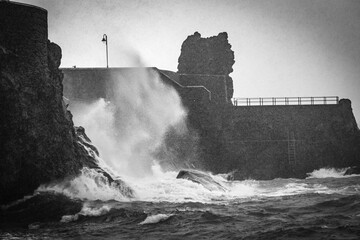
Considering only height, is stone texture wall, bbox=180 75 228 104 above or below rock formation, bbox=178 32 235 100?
below

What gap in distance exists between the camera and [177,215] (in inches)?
669

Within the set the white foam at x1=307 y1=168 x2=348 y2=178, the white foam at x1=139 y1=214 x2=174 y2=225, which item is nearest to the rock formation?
the white foam at x1=307 y1=168 x2=348 y2=178

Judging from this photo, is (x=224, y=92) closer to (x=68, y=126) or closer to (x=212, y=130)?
(x=212, y=130)

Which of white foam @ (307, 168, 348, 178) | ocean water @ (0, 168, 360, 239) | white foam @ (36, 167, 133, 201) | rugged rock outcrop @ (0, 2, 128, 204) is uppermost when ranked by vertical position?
rugged rock outcrop @ (0, 2, 128, 204)

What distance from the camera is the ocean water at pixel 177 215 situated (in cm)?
1434

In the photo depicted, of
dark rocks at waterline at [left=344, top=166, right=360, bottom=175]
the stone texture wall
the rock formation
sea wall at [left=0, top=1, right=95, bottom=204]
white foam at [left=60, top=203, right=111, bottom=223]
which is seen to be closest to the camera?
white foam at [left=60, top=203, right=111, bottom=223]

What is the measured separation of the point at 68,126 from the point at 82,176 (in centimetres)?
240

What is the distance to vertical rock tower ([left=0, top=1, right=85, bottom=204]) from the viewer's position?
65.9 feet

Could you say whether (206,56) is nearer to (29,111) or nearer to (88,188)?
(88,188)

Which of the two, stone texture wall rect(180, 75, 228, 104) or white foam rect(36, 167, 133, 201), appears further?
stone texture wall rect(180, 75, 228, 104)

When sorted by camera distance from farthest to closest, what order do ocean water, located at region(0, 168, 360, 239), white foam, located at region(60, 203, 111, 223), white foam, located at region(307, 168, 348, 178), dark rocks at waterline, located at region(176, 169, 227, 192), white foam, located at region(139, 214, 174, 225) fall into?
white foam, located at region(307, 168, 348, 178) < dark rocks at waterline, located at region(176, 169, 227, 192) < white foam, located at region(60, 203, 111, 223) < white foam, located at region(139, 214, 174, 225) < ocean water, located at region(0, 168, 360, 239)

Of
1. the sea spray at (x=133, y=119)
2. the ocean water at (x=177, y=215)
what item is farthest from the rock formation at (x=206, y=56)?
the ocean water at (x=177, y=215)

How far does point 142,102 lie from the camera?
36.6m

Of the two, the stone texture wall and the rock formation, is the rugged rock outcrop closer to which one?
the stone texture wall
